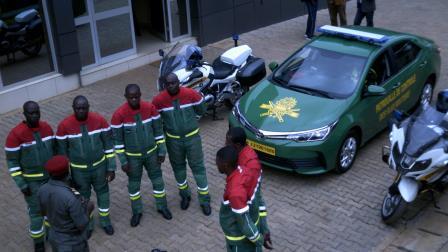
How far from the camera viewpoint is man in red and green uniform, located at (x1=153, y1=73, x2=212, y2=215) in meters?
6.70

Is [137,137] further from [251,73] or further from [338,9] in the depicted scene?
[338,9]

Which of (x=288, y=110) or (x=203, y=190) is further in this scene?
(x=288, y=110)

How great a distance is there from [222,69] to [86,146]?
3.95 metres

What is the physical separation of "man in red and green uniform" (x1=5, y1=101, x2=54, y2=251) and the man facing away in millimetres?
985

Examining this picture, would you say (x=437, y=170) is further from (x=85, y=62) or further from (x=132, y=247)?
(x=85, y=62)

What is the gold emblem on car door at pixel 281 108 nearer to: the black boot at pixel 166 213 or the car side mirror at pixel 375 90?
the car side mirror at pixel 375 90

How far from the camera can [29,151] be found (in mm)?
6035

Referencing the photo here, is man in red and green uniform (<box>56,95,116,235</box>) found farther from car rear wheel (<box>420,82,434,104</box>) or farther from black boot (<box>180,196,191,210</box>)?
car rear wheel (<box>420,82,434,104</box>)

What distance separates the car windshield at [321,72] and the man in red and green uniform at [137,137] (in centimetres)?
255

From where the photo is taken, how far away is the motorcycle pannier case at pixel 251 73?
938 centimetres

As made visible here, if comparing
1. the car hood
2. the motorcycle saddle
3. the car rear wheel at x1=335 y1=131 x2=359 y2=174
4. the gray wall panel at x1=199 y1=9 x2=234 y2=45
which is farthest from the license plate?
the gray wall panel at x1=199 y1=9 x2=234 y2=45

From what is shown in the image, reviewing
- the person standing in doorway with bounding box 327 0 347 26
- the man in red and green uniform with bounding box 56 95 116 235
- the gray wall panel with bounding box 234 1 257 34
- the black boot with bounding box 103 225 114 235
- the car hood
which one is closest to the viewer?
the man in red and green uniform with bounding box 56 95 116 235

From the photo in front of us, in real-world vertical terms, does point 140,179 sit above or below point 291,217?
above

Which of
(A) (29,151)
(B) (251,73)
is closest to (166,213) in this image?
(A) (29,151)
